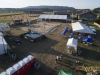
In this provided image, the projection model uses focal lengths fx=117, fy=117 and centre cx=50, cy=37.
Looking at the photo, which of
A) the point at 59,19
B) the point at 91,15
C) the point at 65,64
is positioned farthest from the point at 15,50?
the point at 91,15

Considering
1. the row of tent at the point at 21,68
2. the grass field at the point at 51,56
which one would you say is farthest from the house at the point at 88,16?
the row of tent at the point at 21,68

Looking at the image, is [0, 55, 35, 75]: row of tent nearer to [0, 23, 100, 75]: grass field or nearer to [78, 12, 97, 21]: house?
[0, 23, 100, 75]: grass field

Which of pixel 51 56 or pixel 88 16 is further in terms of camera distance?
pixel 88 16

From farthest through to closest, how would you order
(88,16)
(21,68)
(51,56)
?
1. (88,16)
2. (51,56)
3. (21,68)

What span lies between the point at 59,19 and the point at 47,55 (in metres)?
38.8

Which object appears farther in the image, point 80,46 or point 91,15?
point 91,15

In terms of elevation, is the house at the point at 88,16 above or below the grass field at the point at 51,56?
above

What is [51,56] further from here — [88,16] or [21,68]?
[88,16]

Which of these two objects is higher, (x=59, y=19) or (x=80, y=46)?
(x=59, y=19)

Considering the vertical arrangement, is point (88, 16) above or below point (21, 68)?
above

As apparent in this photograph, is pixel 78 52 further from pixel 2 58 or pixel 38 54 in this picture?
pixel 2 58

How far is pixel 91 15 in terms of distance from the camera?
6981cm

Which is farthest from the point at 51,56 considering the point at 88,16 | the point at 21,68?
the point at 88,16

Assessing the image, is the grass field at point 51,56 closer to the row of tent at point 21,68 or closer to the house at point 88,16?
the row of tent at point 21,68
